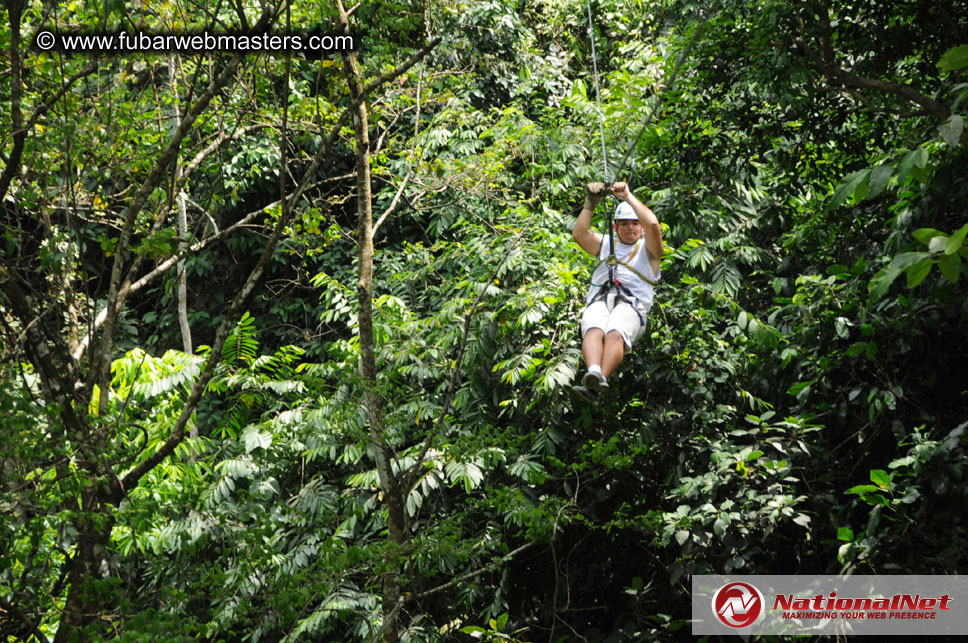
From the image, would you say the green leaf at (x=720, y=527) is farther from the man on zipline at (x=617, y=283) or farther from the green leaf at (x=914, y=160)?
the green leaf at (x=914, y=160)

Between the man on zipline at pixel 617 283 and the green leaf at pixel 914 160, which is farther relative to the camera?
the man on zipline at pixel 617 283

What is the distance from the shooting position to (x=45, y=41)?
13.2 feet

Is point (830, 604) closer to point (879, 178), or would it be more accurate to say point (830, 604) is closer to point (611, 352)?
point (611, 352)

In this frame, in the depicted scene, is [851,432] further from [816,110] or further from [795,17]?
[795,17]

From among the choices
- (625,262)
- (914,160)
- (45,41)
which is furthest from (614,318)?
(45,41)

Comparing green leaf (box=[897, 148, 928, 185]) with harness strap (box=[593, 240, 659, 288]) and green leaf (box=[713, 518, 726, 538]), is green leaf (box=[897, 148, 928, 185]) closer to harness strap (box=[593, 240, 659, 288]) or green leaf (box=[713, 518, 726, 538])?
harness strap (box=[593, 240, 659, 288])

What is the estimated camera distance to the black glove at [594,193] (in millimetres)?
3933

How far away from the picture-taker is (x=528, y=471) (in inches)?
189

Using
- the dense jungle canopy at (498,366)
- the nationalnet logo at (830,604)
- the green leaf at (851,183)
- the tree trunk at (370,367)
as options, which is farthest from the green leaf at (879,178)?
the nationalnet logo at (830,604)

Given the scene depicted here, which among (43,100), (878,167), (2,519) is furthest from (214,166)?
(878,167)

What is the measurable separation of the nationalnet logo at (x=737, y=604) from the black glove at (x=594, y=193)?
7.23 ft

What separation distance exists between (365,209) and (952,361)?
3.36 meters

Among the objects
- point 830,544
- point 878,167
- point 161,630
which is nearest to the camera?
point 878,167

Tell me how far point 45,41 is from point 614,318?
3.01m
